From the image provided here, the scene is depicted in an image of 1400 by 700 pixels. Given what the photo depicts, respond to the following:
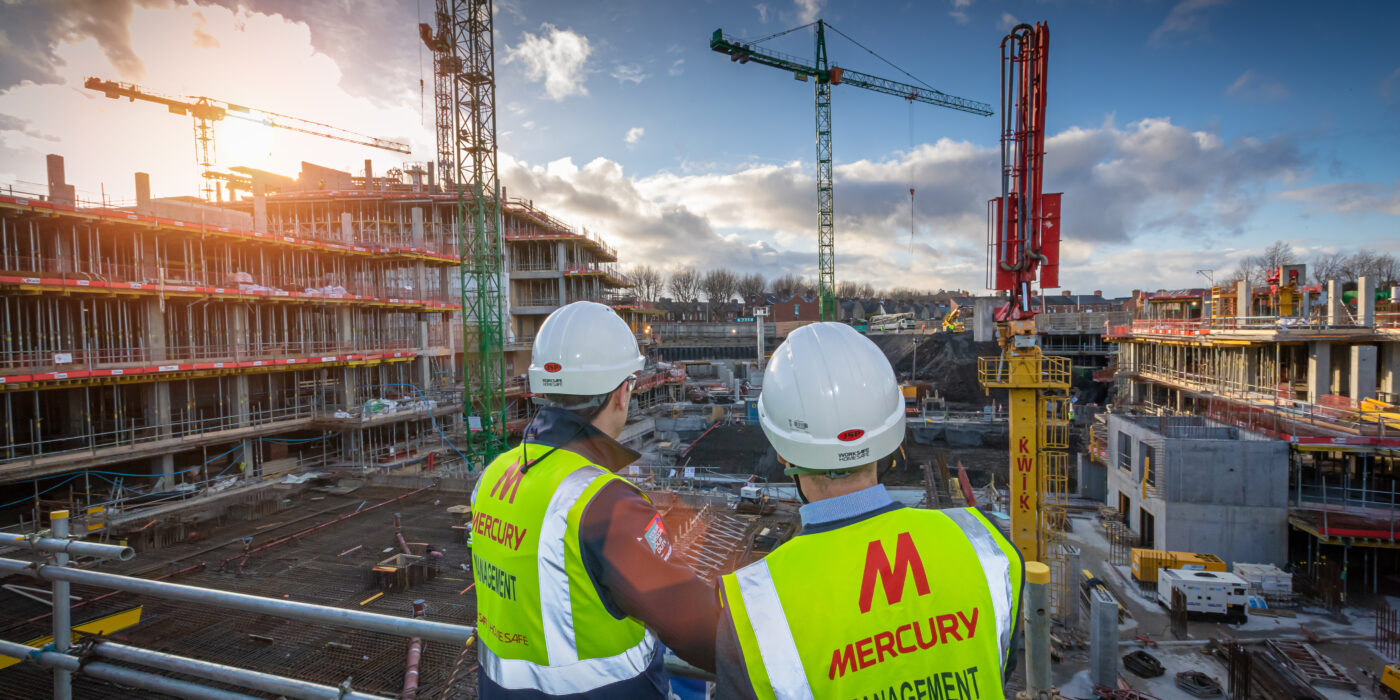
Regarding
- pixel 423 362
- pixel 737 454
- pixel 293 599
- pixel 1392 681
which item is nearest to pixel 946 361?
pixel 737 454

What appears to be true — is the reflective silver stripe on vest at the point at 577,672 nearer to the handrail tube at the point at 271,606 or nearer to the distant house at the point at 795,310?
the handrail tube at the point at 271,606

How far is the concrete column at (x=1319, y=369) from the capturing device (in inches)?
834

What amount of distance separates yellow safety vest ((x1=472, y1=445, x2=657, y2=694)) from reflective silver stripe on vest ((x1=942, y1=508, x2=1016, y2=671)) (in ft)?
3.46

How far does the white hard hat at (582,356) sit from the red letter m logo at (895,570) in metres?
1.20

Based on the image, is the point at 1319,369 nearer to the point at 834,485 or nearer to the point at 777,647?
the point at 834,485

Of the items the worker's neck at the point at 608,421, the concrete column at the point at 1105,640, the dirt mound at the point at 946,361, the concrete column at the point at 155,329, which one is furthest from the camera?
the dirt mound at the point at 946,361

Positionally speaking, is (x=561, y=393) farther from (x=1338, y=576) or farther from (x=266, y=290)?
(x=266, y=290)

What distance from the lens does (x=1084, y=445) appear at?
30.4 m

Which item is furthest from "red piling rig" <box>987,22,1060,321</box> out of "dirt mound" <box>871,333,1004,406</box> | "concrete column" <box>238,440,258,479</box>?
"dirt mound" <box>871,333,1004,406</box>

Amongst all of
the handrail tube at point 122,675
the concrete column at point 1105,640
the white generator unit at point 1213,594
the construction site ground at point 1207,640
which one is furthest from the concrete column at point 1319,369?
the handrail tube at point 122,675

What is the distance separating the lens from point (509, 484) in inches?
84.7

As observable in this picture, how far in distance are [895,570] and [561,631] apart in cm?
104

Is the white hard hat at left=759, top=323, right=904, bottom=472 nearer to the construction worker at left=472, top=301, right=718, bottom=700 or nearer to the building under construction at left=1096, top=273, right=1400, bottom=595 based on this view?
the construction worker at left=472, top=301, right=718, bottom=700

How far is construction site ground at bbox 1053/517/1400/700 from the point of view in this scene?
1130 centimetres
